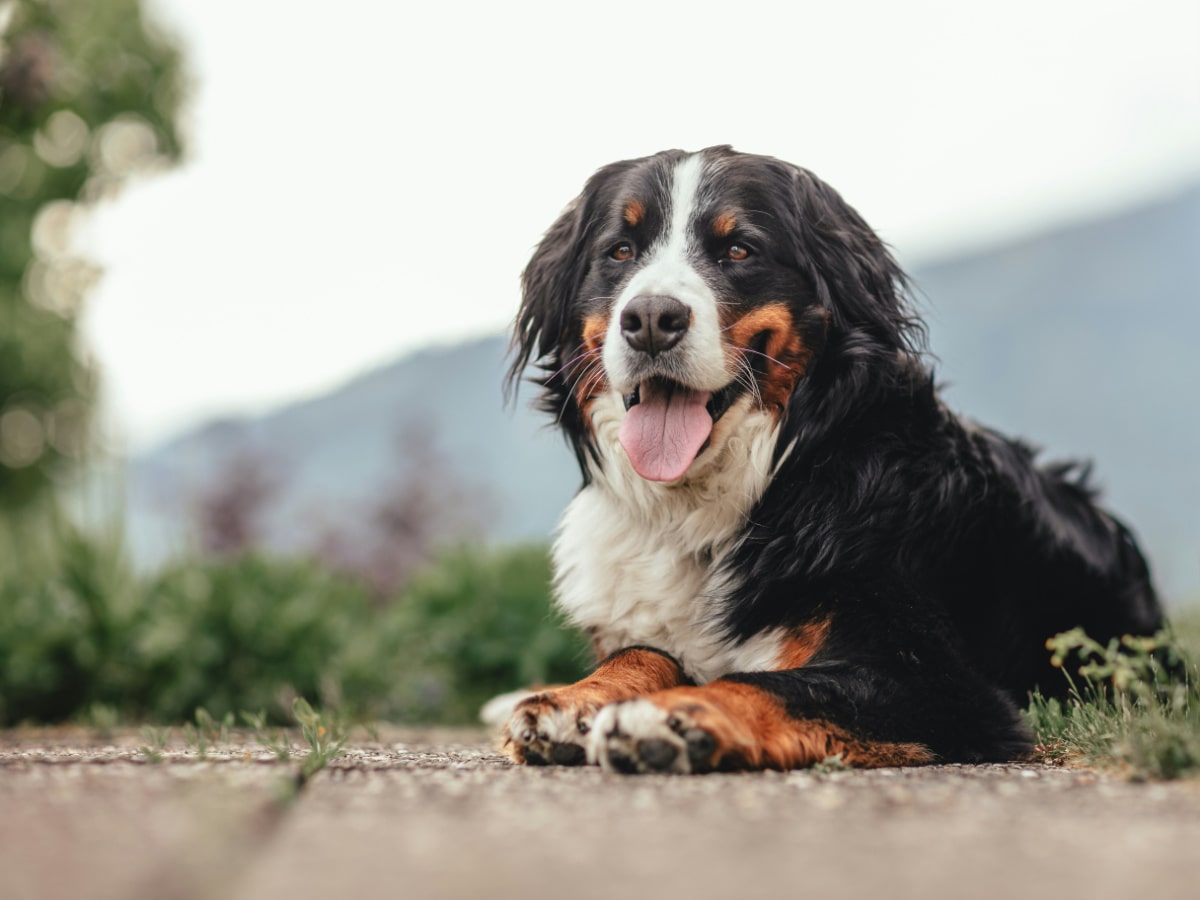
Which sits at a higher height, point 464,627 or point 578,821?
point 578,821

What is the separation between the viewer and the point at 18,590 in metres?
6.60

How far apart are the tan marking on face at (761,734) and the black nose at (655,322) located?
3.37 feet

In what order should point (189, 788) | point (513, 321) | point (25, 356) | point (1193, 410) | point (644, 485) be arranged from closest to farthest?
point (189, 788) < point (644, 485) < point (513, 321) < point (25, 356) < point (1193, 410)

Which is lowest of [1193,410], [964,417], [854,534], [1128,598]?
[1193,410]

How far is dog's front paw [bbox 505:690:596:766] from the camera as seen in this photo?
283 centimetres

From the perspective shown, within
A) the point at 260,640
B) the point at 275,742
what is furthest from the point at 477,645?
the point at 275,742

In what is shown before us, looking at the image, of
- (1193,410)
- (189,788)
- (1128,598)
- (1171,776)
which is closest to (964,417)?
(1128,598)

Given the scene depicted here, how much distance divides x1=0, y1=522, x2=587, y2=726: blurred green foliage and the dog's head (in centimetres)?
226

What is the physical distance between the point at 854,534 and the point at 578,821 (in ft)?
5.51

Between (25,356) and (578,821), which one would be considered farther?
(25,356)

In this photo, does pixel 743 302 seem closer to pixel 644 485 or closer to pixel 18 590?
pixel 644 485

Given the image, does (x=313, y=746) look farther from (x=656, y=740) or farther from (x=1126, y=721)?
(x=1126, y=721)

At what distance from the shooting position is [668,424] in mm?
3596

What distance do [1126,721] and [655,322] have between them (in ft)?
5.19
